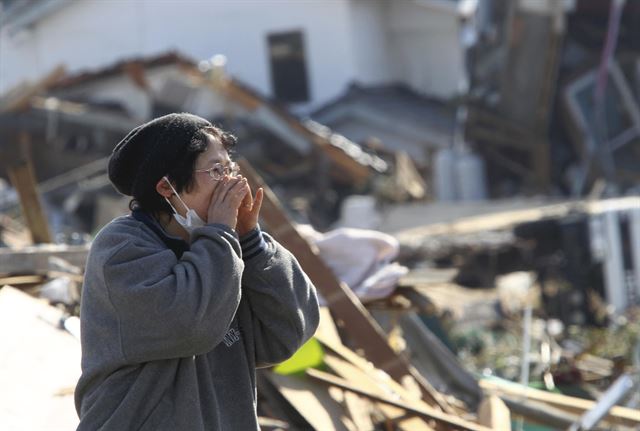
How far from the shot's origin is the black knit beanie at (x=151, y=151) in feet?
10.2

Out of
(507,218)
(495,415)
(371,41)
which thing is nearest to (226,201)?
(495,415)

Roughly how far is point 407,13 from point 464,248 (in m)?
14.1

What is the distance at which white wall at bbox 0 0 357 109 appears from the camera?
23688 mm

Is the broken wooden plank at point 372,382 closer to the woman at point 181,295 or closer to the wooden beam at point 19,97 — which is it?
the woman at point 181,295

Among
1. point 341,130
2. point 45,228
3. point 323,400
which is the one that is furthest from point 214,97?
point 323,400

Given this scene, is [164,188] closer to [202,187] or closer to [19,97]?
[202,187]

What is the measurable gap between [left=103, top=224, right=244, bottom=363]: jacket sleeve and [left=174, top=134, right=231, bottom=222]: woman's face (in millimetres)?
165

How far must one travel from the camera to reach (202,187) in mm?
3164

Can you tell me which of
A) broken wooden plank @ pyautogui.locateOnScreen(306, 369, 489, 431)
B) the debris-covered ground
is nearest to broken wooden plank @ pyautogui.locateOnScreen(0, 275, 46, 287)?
the debris-covered ground

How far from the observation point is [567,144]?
64.4 feet

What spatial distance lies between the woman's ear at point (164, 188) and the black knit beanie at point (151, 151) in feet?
0.04

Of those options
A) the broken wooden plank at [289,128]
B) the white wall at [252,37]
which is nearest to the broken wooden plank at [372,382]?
the broken wooden plank at [289,128]

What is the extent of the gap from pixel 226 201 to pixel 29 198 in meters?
3.44

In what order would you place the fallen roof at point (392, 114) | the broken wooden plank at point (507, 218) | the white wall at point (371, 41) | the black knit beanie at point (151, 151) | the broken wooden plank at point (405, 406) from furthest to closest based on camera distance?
the white wall at point (371, 41)
the fallen roof at point (392, 114)
the broken wooden plank at point (507, 218)
the broken wooden plank at point (405, 406)
the black knit beanie at point (151, 151)
